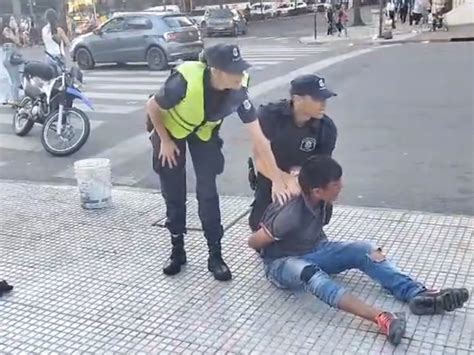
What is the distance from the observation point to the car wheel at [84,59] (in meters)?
19.0

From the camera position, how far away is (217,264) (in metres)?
4.34

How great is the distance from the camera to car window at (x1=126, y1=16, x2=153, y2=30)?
17.9 meters

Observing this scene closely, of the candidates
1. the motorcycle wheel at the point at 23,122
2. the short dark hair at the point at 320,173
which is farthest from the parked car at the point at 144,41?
the short dark hair at the point at 320,173

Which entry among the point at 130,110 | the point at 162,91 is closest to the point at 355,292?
the point at 162,91

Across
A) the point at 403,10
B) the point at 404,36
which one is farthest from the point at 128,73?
the point at 403,10

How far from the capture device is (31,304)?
409 cm

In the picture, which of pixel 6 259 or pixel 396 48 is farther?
pixel 396 48

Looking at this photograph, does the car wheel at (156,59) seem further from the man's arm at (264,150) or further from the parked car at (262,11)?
the parked car at (262,11)

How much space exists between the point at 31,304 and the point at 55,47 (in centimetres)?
900

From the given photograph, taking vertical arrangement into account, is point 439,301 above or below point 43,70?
below

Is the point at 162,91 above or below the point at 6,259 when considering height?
above

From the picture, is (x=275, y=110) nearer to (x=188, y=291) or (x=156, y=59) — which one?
(x=188, y=291)

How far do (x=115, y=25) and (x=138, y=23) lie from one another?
0.77 metres

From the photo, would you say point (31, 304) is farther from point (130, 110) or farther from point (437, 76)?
point (437, 76)
